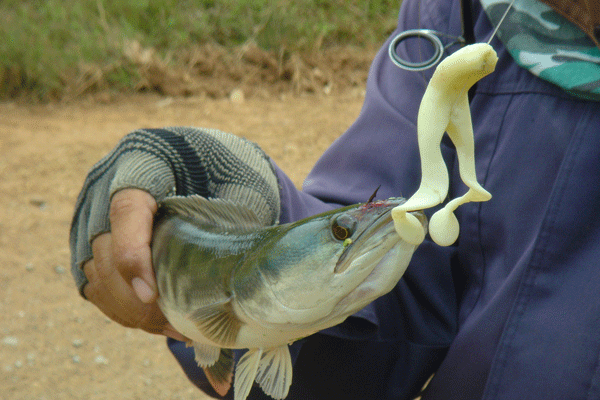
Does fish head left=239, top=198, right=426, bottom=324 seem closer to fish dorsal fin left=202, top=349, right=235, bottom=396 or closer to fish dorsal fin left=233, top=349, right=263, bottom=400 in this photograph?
fish dorsal fin left=233, top=349, right=263, bottom=400

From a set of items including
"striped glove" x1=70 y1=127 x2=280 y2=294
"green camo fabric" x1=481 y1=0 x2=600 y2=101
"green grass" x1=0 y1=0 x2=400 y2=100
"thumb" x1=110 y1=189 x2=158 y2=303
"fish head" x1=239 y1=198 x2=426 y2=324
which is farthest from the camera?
"green grass" x1=0 y1=0 x2=400 y2=100

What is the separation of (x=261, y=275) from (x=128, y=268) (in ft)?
0.95

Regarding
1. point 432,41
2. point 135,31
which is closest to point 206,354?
point 432,41

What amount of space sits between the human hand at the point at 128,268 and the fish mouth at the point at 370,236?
42cm

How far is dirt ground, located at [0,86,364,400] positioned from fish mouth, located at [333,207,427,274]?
2.04 metres

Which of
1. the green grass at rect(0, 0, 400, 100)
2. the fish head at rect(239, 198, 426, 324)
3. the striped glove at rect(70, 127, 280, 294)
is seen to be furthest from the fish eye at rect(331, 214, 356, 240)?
the green grass at rect(0, 0, 400, 100)

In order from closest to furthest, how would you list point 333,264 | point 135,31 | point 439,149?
point 439,149, point 333,264, point 135,31

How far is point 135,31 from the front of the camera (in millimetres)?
5039

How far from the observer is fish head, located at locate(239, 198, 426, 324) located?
2.72ft

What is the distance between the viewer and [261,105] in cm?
461

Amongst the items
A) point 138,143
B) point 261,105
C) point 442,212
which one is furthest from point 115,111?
point 442,212

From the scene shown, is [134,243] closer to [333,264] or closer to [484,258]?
[333,264]

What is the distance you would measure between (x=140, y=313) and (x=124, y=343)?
188 cm

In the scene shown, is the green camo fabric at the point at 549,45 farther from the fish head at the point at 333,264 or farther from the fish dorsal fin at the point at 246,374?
the fish dorsal fin at the point at 246,374
